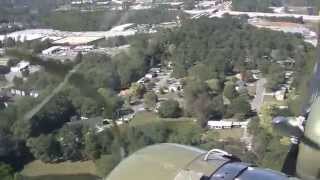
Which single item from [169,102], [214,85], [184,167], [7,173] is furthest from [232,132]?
[184,167]

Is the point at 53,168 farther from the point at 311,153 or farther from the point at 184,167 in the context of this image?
the point at 184,167

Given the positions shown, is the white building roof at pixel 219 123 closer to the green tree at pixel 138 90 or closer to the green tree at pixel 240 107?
the green tree at pixel 240 107

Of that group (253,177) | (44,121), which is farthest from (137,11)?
(253,177)

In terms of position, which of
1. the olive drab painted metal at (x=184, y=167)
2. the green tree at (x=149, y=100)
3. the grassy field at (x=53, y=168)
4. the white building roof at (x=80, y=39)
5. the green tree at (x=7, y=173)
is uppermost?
the olive drab painted metal at (x=184, y=167)

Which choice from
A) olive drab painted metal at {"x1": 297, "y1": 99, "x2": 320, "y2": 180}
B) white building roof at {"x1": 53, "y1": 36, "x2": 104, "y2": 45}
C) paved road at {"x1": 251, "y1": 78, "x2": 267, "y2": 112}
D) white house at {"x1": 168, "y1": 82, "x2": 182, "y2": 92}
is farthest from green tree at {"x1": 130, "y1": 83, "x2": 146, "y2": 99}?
olive drab painted metal at {"x1": 297, "y1": 99, "x2": 320, "y2": 180}

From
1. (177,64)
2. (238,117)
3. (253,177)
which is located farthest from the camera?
(177,64)

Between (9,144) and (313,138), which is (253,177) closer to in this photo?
(313,138)

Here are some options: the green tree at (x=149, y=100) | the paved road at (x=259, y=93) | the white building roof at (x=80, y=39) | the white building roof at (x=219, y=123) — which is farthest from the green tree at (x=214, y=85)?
the white building roof at (x=80, y=39)
